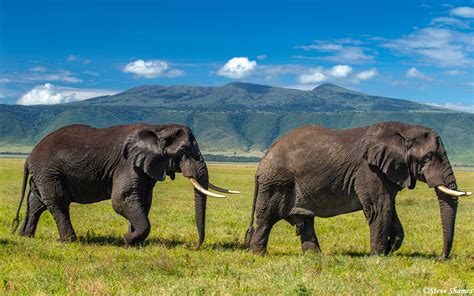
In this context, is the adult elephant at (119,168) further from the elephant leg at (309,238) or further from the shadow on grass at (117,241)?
the elephant leg at (309,238)

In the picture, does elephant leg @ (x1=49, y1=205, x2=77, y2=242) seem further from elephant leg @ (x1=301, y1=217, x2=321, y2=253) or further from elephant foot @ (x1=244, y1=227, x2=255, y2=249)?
elephant leg @ (x1=301, y1=217, x2=321, y2=253)

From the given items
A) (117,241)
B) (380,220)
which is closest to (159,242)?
(117,241)

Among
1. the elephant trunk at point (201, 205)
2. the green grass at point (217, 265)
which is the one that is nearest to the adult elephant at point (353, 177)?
the green grass at point (217, 265)

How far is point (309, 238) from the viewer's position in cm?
1507

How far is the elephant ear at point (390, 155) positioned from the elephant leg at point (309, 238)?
2430 millimetres

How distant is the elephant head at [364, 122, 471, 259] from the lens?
13.3 metres

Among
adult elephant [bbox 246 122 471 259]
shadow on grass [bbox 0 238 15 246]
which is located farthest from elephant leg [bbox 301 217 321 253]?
shadow on grass [bbox 0 238 15 246]

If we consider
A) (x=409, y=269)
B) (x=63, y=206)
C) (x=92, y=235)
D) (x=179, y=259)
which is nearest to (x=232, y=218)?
(x=92, y=235)

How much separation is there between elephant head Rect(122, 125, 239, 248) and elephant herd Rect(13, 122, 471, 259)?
0.03m

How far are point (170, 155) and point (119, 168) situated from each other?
4.40ft

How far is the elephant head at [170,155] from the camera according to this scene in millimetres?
15289

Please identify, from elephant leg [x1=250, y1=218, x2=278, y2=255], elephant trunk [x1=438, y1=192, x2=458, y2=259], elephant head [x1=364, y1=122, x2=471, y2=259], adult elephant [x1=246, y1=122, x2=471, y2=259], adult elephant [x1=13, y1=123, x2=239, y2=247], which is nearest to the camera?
elephant trunk [x1=438, y1=192, x2=458, y2=259]

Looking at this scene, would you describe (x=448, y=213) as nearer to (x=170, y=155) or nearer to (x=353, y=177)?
(x=353, y=177)

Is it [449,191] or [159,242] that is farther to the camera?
[159,242]
